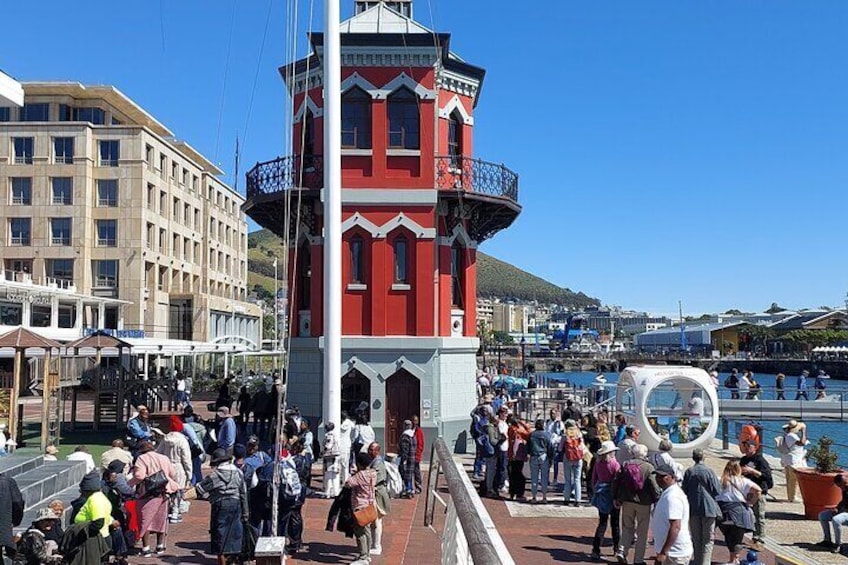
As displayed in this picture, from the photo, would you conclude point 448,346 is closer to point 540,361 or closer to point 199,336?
point 199,336

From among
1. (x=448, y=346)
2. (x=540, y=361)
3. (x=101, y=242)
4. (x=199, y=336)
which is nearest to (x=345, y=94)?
(x=448, y=346)

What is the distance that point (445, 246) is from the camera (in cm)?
2398

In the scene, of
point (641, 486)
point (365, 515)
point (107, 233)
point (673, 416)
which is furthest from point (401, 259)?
point (107, 233)

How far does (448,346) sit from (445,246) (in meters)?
2.97

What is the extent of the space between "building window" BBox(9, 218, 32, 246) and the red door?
45508mm

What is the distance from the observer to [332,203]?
1741cm

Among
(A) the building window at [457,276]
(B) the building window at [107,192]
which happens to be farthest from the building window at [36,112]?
(A) the building window at [457,276]

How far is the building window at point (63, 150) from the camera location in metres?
59.2

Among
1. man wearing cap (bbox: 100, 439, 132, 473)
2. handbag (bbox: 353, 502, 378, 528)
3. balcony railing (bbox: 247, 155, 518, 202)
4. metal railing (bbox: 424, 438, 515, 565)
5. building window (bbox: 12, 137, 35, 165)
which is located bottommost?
handbag (bbox: 353, 502, 378, 528)

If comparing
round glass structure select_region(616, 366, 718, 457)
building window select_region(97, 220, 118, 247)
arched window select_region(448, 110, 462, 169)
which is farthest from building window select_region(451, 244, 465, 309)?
building window select_region(97, 220, 118, 247)

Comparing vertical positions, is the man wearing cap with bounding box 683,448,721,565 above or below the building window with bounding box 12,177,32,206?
below

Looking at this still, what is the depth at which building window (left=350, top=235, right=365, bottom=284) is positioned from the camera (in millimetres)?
23188

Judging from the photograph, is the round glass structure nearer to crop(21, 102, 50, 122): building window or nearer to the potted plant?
the potted plant

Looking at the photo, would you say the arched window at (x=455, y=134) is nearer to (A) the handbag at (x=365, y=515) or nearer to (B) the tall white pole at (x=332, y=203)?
(B) the tall white pole at (x=332, y=203)
